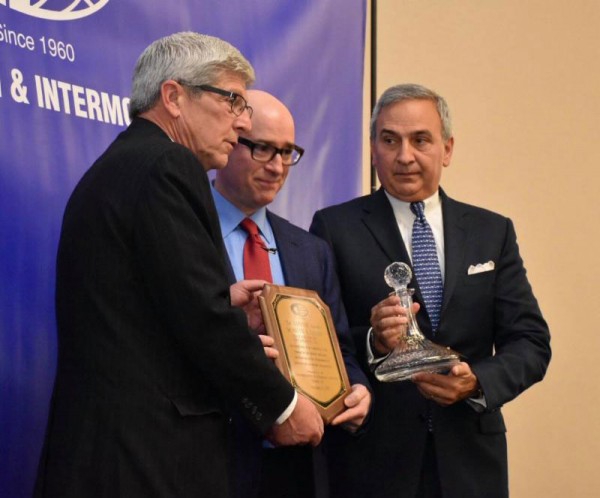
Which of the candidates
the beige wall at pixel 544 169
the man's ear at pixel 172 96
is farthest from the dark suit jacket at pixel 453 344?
the beige wall at pixel 544 169

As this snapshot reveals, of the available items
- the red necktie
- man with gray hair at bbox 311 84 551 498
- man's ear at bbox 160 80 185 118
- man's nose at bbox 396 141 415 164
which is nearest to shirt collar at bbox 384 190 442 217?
man with gray hair at bbox 311 84 551 498

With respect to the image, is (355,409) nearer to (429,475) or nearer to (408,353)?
(408,353)

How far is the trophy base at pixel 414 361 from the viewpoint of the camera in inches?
90.7

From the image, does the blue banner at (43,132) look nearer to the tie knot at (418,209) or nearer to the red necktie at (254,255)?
the red necktie at (254,255)

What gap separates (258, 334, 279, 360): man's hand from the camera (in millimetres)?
2145

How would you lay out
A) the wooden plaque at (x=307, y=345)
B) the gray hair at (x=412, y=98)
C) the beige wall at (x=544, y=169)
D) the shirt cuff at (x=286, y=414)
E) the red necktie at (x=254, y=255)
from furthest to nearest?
the beige wall at (x=544, y=169)
the gray hair at (x=412, y=98)
the red necktie at (x=254, y=255)
the wooden plaque at (x=307, y=345)
the shirt cuff at (x=286, y=414)

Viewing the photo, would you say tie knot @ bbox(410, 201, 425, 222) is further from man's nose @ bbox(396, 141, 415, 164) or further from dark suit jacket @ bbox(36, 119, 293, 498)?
dark suit jacket @ bbox(36, 119, 293, 498)

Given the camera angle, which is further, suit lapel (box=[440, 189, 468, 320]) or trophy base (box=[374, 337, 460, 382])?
suit lapel (box=[440, 189, 468, 320])

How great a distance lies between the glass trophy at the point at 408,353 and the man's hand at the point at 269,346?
0.30 meters

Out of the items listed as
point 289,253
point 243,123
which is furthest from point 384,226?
point 243,123

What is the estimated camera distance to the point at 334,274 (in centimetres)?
269

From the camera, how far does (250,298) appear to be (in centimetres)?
229

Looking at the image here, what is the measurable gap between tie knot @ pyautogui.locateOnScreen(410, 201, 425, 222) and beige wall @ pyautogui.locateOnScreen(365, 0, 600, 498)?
1.61 metres

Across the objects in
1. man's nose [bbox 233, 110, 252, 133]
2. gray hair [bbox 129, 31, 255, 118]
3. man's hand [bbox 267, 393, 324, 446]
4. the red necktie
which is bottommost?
man's hand [bbox 267, 393, 324, 446]
